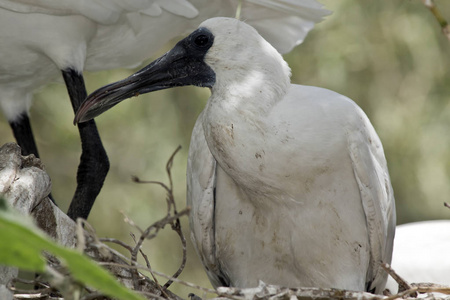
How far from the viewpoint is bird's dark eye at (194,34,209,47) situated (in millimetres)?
1715

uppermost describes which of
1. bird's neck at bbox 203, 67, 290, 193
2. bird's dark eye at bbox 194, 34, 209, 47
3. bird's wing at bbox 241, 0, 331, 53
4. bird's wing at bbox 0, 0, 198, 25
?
bird's wing at bbox 0, 0, 198, 25

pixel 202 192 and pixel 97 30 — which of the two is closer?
pixel 202 192

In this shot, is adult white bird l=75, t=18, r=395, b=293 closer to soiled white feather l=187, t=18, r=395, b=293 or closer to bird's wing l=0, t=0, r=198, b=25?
soiled white feather l=187, t=18, r=395, b=293

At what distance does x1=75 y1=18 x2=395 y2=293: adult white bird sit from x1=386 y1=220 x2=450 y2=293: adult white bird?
0.53 metres

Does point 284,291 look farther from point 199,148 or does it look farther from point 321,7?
point 321,7

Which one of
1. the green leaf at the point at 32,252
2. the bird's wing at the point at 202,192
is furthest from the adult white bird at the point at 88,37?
the green leaf at the point at 32,252

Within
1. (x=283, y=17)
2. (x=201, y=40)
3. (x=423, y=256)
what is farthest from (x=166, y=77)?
(x=423, y=256)

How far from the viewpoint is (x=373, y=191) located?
185 centimetres

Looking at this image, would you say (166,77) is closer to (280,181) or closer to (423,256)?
(280,181)

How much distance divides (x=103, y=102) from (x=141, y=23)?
711 mm

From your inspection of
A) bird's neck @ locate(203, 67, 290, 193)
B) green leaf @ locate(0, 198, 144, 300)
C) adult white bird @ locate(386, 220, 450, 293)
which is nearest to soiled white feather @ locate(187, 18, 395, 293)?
bird's neck @ locate(203, 67, 290, 193)

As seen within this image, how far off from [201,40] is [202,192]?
44 centimetres

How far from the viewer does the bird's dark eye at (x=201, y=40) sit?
171 centimetres

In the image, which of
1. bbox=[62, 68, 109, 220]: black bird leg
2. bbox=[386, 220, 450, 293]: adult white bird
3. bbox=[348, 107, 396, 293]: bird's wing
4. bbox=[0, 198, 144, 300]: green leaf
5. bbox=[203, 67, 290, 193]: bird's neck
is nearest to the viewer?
bbox=[0, 198, 144, 300]: green leaf
